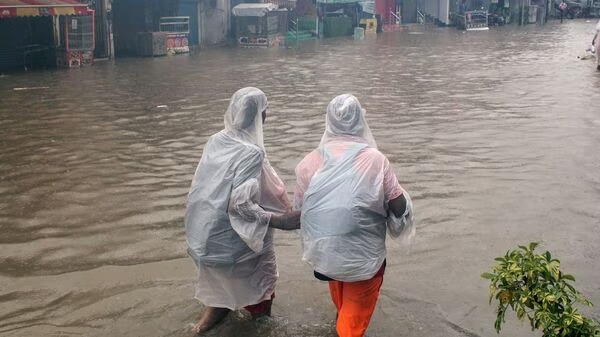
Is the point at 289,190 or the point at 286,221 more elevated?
the point at 286,221

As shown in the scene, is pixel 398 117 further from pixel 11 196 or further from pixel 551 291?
pixel 551 291

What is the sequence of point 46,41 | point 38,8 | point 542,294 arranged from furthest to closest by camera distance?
point 46,41
point 38,8
point 542,294

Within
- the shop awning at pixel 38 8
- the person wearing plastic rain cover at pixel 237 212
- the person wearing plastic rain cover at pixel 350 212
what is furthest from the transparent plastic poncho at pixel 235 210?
the shop awning at pixel 38 8

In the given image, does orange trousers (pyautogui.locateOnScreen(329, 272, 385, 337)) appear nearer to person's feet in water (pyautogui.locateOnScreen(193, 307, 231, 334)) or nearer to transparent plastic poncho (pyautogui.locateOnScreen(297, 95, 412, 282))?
transparent plastic poncho (pyautogui.locateOnScreen(297, 95, 412, 282))

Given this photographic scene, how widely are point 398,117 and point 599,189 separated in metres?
4.43

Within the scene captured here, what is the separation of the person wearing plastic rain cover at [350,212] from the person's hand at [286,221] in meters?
0.10

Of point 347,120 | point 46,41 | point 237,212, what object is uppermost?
point 46,41

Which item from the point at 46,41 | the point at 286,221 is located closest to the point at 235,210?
the point at 286,221

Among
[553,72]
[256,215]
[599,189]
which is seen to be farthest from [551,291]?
[553,72]

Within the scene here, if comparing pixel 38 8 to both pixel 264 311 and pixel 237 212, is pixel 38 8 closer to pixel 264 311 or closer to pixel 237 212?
pixel 264 311

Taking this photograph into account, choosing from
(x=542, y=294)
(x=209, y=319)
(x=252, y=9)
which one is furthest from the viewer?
(x=252, y=9)

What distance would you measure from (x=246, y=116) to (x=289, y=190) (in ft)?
11.1

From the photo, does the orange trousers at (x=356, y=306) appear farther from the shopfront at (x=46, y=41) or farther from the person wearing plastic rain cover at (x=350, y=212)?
the shopfront at (x=46, y=41)

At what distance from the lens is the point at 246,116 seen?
11.3 feet
